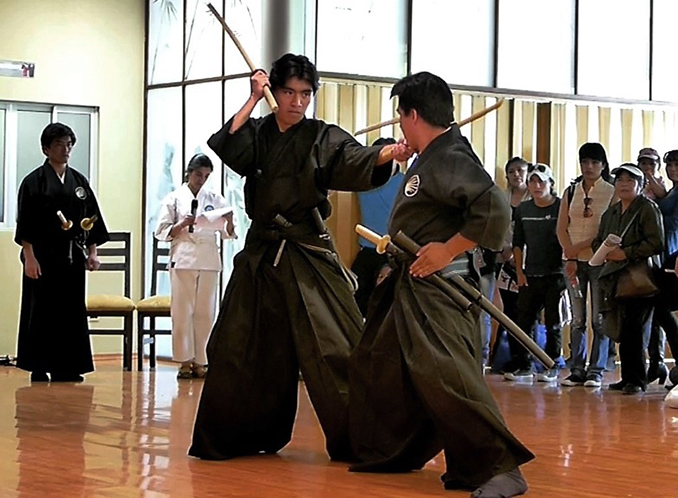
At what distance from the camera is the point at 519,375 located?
7762mm

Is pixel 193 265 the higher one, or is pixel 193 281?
pixel 193 265

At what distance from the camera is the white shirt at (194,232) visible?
25.5 feet

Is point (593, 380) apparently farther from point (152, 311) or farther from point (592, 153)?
point (152, 311)

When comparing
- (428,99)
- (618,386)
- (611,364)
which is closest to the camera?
(428,99)

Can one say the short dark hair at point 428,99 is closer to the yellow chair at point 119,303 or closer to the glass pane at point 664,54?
the yellow chair at point 119,303

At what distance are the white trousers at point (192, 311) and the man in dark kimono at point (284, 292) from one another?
3.60 m

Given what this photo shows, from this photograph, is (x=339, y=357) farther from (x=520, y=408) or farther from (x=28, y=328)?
(x=28, y=328)

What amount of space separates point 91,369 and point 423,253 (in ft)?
14.3

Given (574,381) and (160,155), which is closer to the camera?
(574,381)

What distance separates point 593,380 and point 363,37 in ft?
9.56

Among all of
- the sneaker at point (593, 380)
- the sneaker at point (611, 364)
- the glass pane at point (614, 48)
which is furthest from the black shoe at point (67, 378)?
the glass pane at point (614, 48)

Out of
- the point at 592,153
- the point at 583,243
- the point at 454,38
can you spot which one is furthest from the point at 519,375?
the point at 454,38

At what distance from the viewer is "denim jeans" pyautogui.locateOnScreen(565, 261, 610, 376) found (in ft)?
24.1

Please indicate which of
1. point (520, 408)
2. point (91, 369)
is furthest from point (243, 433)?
point (91, 369)
